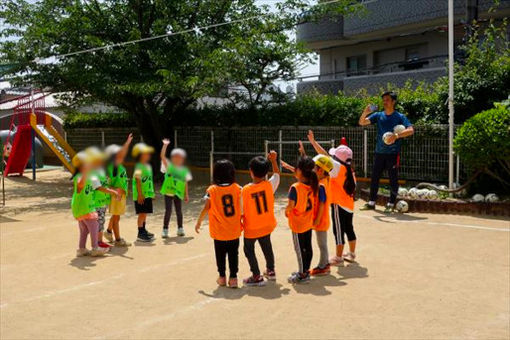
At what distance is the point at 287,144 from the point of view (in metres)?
2.46

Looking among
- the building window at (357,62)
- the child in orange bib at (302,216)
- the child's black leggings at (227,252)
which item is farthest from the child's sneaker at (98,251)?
the building window at (357,62)

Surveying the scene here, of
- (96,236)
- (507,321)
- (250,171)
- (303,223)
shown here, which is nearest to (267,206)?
(303,223)

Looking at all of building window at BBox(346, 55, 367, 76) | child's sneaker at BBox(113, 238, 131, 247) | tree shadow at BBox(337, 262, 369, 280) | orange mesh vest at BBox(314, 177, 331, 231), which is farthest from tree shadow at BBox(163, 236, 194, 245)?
building window at BBox(346, 55, 367, 76)

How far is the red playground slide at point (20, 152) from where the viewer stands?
2165cm

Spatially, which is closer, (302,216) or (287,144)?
(287,144)

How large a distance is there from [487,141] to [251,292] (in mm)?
5932

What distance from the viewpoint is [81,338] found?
476cm

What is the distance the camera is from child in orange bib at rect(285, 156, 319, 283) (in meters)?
5.53

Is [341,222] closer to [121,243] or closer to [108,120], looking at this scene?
[121,243]

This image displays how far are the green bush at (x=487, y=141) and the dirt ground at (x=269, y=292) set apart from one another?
1284 millimetres

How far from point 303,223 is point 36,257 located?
4380mm

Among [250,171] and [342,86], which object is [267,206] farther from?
[342,86]

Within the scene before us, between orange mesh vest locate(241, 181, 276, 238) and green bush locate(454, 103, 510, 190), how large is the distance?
5.79 metres

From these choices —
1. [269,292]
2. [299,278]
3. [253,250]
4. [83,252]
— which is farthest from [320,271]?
[83,252]
